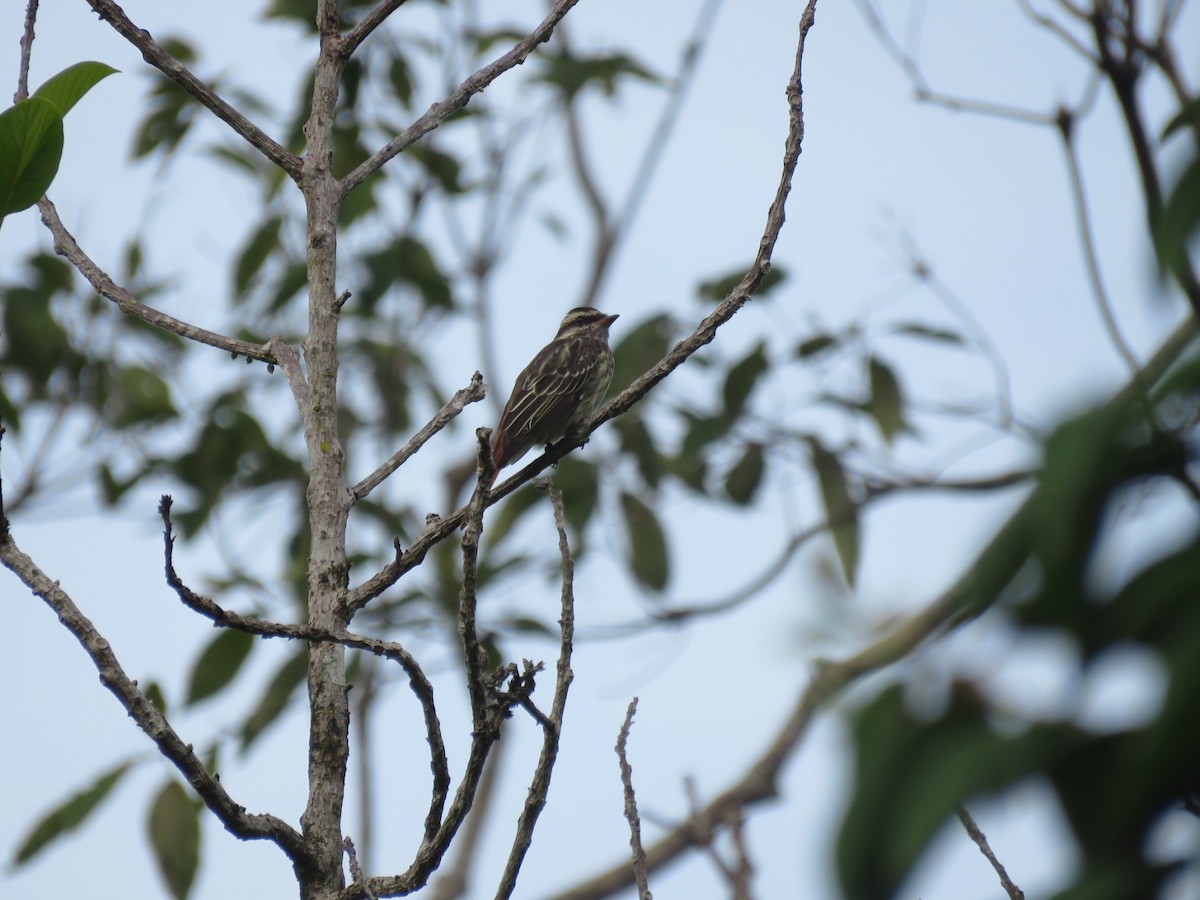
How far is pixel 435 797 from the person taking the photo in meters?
3.01

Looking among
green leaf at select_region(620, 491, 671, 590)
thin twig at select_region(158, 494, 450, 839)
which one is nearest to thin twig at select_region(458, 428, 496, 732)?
thin twig at select_region(158, 494, 450, 839)

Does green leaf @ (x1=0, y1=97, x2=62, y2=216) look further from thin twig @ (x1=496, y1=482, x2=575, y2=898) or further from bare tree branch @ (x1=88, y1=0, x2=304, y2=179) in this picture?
thin twig @ (x1=496, y1=482, x2=575, y2=898)

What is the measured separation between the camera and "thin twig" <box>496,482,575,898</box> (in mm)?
3014

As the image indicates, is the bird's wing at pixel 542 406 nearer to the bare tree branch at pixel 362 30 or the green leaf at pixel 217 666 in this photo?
the green leaf at pixel 217 666

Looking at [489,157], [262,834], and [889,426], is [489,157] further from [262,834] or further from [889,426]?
[262,834]

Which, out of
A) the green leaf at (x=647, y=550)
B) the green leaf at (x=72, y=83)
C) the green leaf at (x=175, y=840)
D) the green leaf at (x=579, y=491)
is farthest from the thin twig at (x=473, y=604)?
the green leaf at (x=647, y=550)

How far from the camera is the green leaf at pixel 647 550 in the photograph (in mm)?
8453

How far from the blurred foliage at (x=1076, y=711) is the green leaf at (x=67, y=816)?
5773 mm

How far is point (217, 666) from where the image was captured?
723 cm

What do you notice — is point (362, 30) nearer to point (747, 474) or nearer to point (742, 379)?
point (742, 379)

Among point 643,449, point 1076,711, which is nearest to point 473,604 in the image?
point 1076,711

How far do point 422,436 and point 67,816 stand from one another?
12.8 ft

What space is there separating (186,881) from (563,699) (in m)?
3.87

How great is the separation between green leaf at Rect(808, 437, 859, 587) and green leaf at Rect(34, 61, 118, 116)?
17.8 feet
